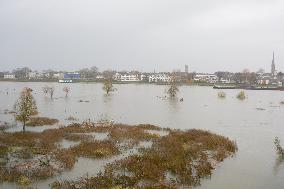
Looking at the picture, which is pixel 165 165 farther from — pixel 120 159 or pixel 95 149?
pixel 95 149

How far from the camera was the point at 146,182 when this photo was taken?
23297mm

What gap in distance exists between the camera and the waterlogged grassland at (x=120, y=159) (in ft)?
76.7

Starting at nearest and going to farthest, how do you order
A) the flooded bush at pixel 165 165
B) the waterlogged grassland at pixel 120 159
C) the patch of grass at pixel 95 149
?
the flooded bush at pixel 165 165
the waterlogged grassland at pixel 120 159
the patch of grass at pixel 95 149

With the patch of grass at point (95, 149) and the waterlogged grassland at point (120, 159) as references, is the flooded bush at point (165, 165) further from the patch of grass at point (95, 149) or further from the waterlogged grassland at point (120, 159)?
the patch of grass at point (95, 149)

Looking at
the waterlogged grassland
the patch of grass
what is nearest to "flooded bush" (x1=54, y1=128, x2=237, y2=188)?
the waterlogged grassland

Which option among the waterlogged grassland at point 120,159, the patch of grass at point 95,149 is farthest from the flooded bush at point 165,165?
the patch of grass at point 95,149

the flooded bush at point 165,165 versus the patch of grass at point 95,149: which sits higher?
the patch of grass at point 95,149

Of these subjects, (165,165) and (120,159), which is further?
(120,159)

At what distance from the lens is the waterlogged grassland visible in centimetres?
2339

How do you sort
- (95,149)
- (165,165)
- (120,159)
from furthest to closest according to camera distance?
1. (95,149)
2. (120,159)
3. (165,165)

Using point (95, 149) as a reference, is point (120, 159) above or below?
below

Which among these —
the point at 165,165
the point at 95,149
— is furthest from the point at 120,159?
the point at 165,165

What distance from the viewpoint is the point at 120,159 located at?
93.7 feet

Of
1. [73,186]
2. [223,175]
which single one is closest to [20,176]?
[73,186]
